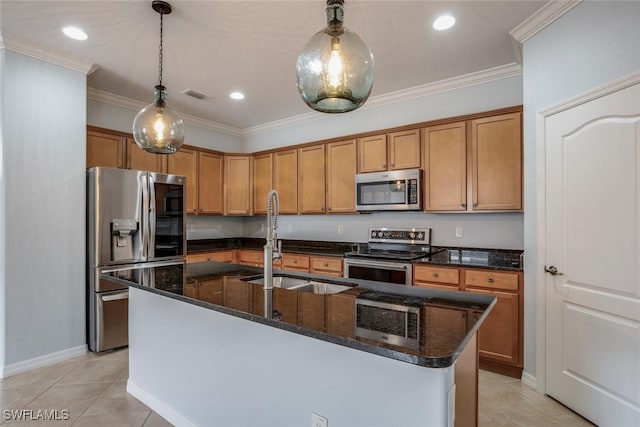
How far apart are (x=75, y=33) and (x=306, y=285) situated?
106 inches

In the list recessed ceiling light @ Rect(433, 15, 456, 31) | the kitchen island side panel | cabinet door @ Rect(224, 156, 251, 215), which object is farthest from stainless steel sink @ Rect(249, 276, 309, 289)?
cabinet door @ Rect(224, 156, 251, 215)

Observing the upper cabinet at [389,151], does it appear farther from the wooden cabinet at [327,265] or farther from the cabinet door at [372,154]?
the wooden cabinet at [327,265]

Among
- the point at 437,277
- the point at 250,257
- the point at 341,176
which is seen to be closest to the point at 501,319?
the point at 437,277

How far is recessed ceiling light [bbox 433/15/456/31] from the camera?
2.51 metres

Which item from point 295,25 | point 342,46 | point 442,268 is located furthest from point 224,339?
point 295,25

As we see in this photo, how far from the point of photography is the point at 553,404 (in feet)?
7.80

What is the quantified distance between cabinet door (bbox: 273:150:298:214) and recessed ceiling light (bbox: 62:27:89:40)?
2.51 meters

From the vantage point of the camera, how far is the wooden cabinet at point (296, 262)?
13.8 feet

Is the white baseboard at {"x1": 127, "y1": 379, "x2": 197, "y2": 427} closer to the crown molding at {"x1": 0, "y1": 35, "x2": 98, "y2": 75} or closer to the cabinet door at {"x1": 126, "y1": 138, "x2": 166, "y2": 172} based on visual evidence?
the cabinet door at {"x1": 126, "y1": 138, "x2": 166, "y2": 172}

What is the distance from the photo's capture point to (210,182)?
4.88 metres

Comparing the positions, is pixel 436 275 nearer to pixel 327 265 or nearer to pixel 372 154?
pixel 327 265

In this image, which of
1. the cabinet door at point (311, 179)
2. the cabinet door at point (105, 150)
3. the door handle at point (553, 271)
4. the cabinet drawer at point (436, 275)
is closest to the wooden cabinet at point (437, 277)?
the cabinet drawer at point (436, 275)

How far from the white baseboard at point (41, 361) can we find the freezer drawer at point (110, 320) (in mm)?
161

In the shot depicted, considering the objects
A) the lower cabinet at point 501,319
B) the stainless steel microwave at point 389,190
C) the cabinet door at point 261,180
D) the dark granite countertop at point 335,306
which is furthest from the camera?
the cabinet door at point 261,180
